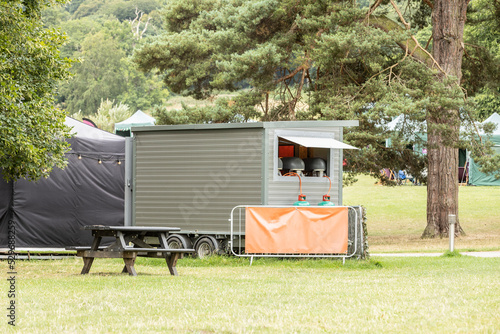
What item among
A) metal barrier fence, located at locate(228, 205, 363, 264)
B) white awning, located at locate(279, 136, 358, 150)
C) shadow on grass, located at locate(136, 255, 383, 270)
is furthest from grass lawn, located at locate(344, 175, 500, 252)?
shadow on grass, located at locate(136, 255, 383, 270)

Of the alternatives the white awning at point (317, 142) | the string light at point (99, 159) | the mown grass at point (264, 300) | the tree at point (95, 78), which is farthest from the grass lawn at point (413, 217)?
the tree at point (95, 78)

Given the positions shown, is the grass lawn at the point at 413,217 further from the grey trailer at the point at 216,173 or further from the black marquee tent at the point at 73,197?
the black marquee tent at the point at 73,197

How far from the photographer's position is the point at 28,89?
13852mm

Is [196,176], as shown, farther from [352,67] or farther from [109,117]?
[109,117]

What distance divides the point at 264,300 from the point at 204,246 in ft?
23.8

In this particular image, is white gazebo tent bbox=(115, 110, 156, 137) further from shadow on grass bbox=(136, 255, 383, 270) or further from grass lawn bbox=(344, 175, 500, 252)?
shadow on grass bbox=(136, 255, 383, 270)

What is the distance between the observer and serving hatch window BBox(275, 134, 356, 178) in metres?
15.7

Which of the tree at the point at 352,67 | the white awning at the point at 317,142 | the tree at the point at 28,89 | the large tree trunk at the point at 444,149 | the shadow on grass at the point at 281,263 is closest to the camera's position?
the tree at the point at 28,89

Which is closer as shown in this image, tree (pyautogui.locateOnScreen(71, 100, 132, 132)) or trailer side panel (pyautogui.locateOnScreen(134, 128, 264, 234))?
trailer side panel (pyautogui.locateOnScreen(134, 128, 264, 234))

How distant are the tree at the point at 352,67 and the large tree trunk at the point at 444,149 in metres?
0.03

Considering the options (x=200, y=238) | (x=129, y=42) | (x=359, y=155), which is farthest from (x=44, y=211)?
(x=129, y=42)

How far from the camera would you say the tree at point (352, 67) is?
73.5 ft

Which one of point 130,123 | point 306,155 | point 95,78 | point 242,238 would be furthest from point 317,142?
point 95,78

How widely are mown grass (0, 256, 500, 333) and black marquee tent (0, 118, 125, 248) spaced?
3534 millimetres
